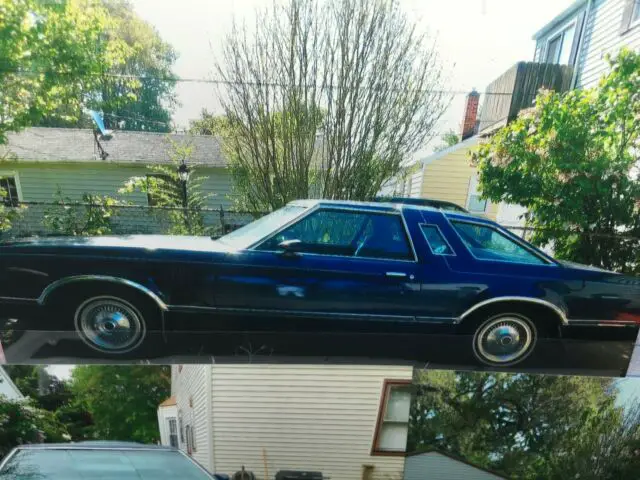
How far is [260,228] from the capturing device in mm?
1292

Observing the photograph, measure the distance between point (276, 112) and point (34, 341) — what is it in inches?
50.2

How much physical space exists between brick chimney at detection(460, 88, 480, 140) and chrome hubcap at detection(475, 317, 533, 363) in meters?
0.73

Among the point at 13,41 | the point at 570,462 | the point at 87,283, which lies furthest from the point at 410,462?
the point at 13,41

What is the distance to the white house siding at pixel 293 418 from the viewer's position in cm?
133

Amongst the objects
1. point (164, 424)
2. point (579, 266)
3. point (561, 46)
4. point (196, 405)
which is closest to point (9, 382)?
point (164, 424)

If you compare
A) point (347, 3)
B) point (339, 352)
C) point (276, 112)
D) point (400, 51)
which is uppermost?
point (347, 3)

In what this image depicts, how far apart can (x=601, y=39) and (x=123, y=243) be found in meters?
1.88

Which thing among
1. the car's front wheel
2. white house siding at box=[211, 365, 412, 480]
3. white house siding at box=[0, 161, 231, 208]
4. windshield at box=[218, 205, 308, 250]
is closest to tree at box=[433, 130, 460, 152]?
windshield at box=[218, 205, 308, 250]

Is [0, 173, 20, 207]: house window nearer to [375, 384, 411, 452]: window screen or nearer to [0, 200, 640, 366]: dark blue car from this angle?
[0, 200, 640, 366]: dark blue car

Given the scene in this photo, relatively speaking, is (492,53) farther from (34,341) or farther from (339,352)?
(34,341)

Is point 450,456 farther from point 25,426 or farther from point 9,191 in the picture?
point 9,191

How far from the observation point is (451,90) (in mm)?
1252

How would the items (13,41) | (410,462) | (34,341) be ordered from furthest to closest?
(410,462), (34,341), (13,41)

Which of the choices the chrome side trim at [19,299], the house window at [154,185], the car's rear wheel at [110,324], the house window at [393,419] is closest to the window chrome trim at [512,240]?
the house window at [393,419]
